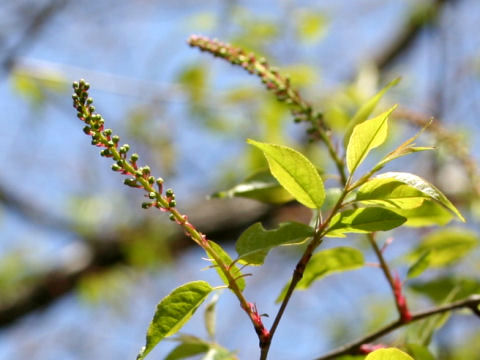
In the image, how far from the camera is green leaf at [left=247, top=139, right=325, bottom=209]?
0.76 m

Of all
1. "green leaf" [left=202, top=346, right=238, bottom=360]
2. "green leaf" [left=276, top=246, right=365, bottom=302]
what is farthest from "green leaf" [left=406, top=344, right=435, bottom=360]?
"green leaf" [left=202, top=346, right=238, bottom=360]

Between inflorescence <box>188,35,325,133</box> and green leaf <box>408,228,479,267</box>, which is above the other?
inflorescence <box>188,35,325,133</box>

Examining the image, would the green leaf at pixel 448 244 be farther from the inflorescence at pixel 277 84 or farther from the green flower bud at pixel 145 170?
the green flower bud at pixel 145 170

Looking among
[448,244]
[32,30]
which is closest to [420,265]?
[448,244]

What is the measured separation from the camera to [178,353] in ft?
3.27

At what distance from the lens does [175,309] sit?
762mm

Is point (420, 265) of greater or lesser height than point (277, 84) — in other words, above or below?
below

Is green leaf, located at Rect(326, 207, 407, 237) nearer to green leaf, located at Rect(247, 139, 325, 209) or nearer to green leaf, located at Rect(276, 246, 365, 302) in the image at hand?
green leaf, located at Rect(247, 139, 325, 209)

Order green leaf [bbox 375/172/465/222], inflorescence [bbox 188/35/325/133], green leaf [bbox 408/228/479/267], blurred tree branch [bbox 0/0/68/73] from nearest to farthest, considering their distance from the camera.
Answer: green leaf [bbox 375/172/465/222]
inflorescence [bbox 188/35/325/133]
green leaf [bbox 408/228/479/267]
blurred tree branch [bbox 0/0/68/73]

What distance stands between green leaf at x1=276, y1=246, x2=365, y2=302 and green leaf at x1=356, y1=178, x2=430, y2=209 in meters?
0.27

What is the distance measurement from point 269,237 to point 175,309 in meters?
0.14

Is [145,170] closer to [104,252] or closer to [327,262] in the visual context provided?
[327,262]

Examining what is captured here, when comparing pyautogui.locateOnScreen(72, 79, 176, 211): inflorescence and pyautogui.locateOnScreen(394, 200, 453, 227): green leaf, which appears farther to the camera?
pyautogui.locateOnScreen(394, 200, 453, 227): green leaf

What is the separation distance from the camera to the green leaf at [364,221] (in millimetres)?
767
